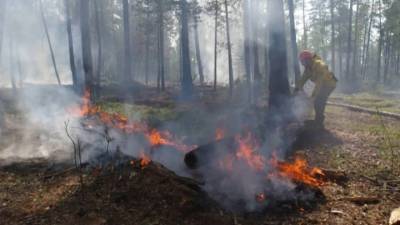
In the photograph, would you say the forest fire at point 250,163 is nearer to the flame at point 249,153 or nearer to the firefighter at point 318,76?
the flame at point 249,153

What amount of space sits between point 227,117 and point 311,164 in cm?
569

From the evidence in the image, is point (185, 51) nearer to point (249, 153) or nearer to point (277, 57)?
point (277, 57)

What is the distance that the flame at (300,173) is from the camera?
254 inches

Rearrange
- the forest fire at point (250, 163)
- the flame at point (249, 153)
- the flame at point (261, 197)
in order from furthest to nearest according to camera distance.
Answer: the flame at point (249, 153) → the forest fire at point (250, 163) → the flame at point (261, 197)

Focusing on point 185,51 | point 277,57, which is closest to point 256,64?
point 185,51

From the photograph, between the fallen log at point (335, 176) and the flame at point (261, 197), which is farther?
the fallen log at point (335, 176)

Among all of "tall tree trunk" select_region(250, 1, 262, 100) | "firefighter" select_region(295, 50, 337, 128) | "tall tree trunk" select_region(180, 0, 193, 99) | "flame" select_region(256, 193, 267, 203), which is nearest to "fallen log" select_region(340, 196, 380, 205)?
"flame" select_region(256, 193, 267, 203)

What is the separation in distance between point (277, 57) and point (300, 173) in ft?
22.7

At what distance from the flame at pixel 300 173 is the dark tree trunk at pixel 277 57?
6245 mm

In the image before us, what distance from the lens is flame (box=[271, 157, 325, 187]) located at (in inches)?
254

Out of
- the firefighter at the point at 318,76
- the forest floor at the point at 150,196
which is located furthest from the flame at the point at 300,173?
the firefighter at the point at 318,76

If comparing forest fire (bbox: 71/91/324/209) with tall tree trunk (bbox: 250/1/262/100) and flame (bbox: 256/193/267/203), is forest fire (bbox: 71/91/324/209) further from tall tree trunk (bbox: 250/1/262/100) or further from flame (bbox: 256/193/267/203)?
tall tree trunk (bbox: 250/1/262/100)

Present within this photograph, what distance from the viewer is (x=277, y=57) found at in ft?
42.0

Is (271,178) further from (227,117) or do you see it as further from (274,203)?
(227,117)
